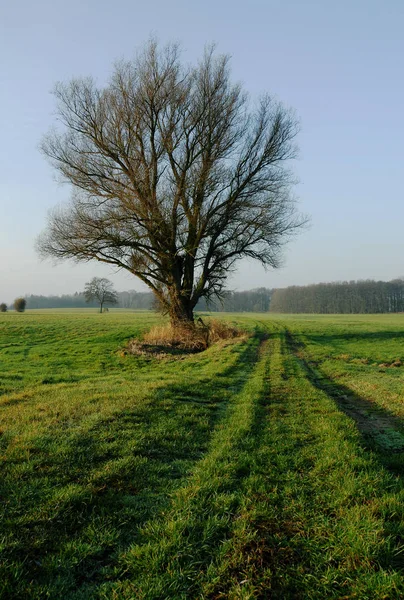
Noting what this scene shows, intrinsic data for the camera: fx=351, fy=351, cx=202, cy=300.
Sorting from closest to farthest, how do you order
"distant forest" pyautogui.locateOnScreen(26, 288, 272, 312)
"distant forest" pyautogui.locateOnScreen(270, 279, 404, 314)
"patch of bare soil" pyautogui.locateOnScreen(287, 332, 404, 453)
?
"patch of bare soil" pyautogui.locateOnScreen(287, 332, 404, 453)
"distant forest" pyautogui.locateOnScreen(270, 279, 404, 314)
"distant forest" pyautogui.locateOnScreen(26, 288, 272, 312)

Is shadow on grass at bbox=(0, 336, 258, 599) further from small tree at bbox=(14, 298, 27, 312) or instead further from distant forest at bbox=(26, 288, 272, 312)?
distant forest at bbox=(26, 288, 272, 312)

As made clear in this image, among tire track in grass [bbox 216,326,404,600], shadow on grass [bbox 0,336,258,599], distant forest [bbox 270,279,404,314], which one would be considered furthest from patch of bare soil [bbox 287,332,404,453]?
distant forest [bbox 270,279,404,314]

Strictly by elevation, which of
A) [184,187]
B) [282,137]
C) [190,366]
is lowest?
[190,366]

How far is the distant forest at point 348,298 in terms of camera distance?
107 meters

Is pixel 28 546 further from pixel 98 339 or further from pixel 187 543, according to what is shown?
pixel 98 339

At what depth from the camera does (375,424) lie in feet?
22.8

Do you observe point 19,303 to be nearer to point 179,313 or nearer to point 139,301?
point 179,313

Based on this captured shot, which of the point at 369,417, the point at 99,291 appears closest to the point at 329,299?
the point at 99,291

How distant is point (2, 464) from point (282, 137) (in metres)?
21.7

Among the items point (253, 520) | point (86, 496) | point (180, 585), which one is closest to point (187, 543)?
point (180, 585)

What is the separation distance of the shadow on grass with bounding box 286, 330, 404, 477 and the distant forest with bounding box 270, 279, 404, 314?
107 m

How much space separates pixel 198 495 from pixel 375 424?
15.0 feet

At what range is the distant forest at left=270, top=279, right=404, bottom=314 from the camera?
107 metres

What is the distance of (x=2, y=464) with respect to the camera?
4551mm
